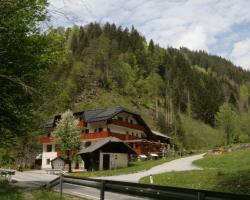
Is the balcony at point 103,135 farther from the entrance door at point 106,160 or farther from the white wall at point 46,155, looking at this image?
the entrance door at point 106,160

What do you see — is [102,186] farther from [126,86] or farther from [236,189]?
[126,86]

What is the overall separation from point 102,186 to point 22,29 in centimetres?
1050

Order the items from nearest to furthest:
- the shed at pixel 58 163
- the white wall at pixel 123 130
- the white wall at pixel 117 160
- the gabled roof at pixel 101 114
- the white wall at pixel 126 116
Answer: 1. the white wall at pixel 117 160
2. the shed at pixel 58 163
3. the gabled roof at pixel 101 114
4. the white wall at pixel 123 130
5. the white wall at pixel 126 116

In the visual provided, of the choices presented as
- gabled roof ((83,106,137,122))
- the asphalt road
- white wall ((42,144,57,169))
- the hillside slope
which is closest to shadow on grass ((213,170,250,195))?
the asphalt road

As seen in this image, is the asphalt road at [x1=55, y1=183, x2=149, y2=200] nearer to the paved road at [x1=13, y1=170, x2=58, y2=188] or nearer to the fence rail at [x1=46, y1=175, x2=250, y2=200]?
the fence rail at [x1=46, y1=175, x2=250, y2=200]

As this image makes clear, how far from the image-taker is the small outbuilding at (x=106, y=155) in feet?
172

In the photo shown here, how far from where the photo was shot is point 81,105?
116 metres

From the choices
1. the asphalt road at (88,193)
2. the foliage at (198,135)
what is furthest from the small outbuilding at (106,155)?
the foliage at (198,135)

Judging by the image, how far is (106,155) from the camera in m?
53.8

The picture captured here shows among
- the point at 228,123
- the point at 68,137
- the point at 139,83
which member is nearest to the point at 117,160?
the point at 68,137

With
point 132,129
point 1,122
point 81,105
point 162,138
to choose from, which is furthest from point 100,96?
point 1,122

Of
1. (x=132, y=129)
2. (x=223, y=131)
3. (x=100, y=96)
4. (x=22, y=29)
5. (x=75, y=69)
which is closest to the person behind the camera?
(x=22, y=29)

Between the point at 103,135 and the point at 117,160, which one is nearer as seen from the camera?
the point at 117,160

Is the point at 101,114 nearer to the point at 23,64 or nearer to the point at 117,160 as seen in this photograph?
the point at 117,160
